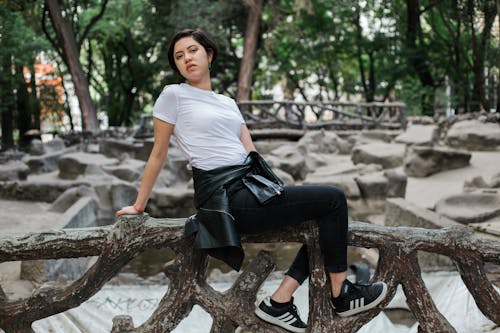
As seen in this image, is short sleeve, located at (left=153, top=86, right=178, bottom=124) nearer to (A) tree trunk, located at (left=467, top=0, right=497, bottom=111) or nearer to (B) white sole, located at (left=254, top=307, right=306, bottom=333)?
(B) white sole, located at (left=254, top=307, right=306, bottom=333)

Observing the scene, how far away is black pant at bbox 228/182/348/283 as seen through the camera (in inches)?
88.8

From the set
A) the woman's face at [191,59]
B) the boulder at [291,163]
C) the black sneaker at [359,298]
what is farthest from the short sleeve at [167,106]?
the boulder at [291,163]

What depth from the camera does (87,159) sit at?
9.94m

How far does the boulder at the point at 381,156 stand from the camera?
33.0ft

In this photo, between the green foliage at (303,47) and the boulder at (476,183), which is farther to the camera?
the green foliage at (303,47)

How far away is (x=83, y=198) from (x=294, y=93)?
71.6 feet

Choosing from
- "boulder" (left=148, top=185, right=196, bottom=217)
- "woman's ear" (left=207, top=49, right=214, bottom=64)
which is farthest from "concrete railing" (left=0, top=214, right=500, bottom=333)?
"boulder" (left=148, top=185, right=196, bottom=217)

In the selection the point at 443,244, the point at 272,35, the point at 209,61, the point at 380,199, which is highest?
the point at 272,35

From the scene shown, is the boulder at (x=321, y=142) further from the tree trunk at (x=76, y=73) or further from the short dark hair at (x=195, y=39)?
the short dark hair at (x=195, y=39)

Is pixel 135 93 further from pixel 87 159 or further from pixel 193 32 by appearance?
pixel 193 32

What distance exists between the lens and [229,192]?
2281mm

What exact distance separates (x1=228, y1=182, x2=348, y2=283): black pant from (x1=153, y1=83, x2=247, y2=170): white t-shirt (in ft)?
0.51

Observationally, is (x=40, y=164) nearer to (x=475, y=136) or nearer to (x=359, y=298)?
(x=475, y=136)

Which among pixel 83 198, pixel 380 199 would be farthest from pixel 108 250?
pixel 380 199
